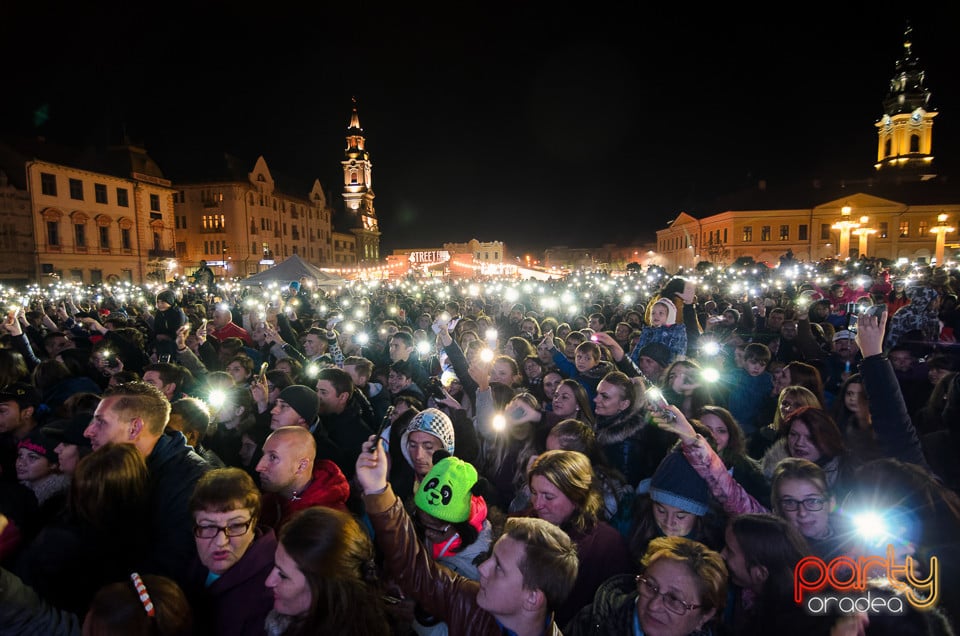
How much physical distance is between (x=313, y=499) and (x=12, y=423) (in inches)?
127

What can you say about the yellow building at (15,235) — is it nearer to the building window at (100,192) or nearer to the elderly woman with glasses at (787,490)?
the building window at (100,192)

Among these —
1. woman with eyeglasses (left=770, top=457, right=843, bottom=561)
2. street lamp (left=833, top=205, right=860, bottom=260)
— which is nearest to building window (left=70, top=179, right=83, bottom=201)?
woman with eyeglasses (left=770, top=457, right=843, bottom=561)

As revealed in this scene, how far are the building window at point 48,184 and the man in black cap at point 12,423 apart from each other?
132 ft

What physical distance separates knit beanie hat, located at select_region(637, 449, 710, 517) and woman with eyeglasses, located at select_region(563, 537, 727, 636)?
0.70m

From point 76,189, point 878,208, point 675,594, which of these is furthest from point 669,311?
point 878,208

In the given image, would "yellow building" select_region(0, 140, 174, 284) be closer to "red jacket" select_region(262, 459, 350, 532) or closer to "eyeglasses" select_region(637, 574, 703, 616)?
"red jacket" select_region(262, 459, 350, 532)

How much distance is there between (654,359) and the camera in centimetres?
612

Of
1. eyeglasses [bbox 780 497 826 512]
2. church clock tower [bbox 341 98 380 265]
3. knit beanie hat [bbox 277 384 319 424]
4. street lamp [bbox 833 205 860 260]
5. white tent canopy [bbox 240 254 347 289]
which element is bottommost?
eyeglasses [bbox 780 497 826 512]

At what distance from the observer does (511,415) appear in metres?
4.18

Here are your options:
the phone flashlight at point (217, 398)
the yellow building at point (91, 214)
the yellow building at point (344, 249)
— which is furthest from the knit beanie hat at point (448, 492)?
the yellow building at point (344, 249)

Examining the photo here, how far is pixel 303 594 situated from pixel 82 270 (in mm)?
45215

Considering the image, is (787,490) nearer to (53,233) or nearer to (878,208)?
(53,233)

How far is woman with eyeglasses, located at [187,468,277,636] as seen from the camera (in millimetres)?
2375

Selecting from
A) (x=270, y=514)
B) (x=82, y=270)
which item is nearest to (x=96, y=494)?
(x=270, y=514)
